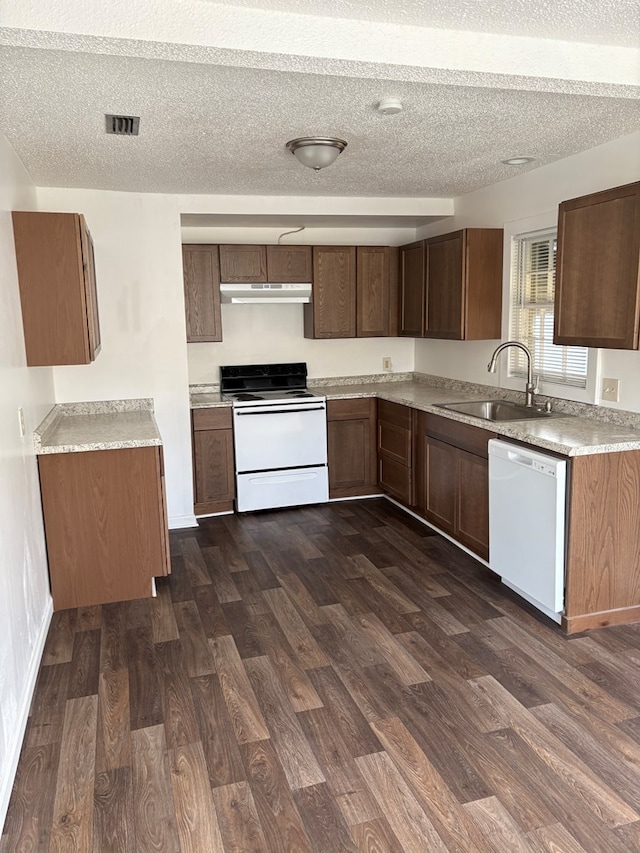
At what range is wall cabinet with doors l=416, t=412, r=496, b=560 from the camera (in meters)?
3.73

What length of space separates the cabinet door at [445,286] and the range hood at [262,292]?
38.5 inches

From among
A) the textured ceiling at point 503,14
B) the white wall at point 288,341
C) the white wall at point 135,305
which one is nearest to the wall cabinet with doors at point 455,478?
the white wall at point 288,341

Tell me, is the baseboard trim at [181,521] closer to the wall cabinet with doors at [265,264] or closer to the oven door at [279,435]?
the oven door at [279,435]

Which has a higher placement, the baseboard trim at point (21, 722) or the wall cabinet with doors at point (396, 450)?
the wall cabinet with doors at point (396, 450)

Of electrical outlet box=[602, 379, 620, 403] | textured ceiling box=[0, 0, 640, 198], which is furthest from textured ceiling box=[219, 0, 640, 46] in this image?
electrical outlet box=[602, 379, 620, 403]

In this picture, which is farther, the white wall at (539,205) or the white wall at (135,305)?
the white wall at (135,305)

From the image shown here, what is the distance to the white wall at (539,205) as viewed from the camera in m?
3.25

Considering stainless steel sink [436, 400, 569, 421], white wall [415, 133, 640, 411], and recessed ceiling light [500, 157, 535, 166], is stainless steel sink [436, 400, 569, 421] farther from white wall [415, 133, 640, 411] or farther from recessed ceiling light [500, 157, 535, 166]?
recessed ceiling light [500, 157, 535, 166]

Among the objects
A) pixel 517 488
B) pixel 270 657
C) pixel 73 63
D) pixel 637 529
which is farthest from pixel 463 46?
pixel 270 657

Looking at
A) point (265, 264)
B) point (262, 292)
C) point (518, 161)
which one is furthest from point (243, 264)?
point (518, 161)

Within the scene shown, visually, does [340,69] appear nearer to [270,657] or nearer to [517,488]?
[517,488]

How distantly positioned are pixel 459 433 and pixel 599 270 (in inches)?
50.5

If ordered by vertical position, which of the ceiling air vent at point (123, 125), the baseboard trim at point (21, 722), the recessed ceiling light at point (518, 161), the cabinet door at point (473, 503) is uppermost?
the recessed ceiling light at point (518, 161)

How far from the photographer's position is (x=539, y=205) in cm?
390
